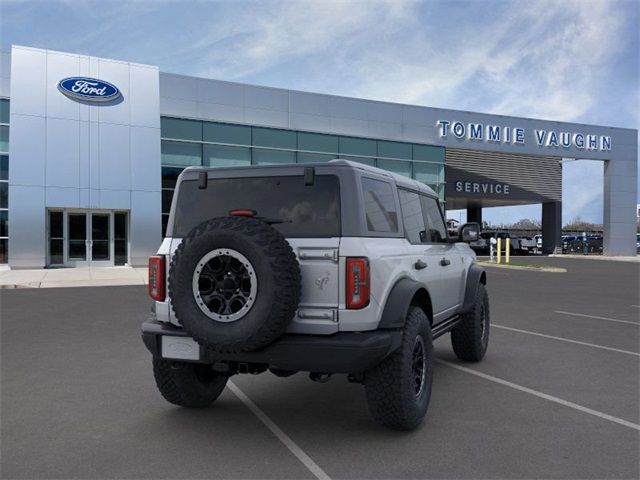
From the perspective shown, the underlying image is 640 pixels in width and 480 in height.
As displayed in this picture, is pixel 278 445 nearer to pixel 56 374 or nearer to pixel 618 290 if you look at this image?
pixel 56 374

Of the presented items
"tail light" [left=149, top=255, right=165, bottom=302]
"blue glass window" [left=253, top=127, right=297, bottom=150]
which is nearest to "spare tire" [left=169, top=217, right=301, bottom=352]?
"tail light" [left=149, top=255, right=165, bottom=302]

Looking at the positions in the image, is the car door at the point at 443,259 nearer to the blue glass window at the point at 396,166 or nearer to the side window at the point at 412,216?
the side window at the point at 412,216

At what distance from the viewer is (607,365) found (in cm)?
653

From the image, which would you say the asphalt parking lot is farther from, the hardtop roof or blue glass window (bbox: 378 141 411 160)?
blue glass window (bbox: 378 141 411 160)

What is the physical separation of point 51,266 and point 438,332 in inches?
807

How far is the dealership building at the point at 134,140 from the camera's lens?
21.4 meters

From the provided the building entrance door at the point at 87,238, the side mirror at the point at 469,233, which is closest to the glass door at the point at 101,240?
the building entrance door at the point at 87,238

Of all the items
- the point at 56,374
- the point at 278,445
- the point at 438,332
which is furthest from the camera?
the point at 56,374

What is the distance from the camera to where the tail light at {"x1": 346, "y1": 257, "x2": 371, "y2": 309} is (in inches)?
152

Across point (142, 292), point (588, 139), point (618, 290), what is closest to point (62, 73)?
point (142, 292)

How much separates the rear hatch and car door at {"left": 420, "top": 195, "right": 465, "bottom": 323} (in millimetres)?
1495

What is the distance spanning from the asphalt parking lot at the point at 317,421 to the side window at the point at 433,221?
58.3 inches

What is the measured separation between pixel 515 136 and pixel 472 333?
31.5 m

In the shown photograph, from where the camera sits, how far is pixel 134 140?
74.5 ft
